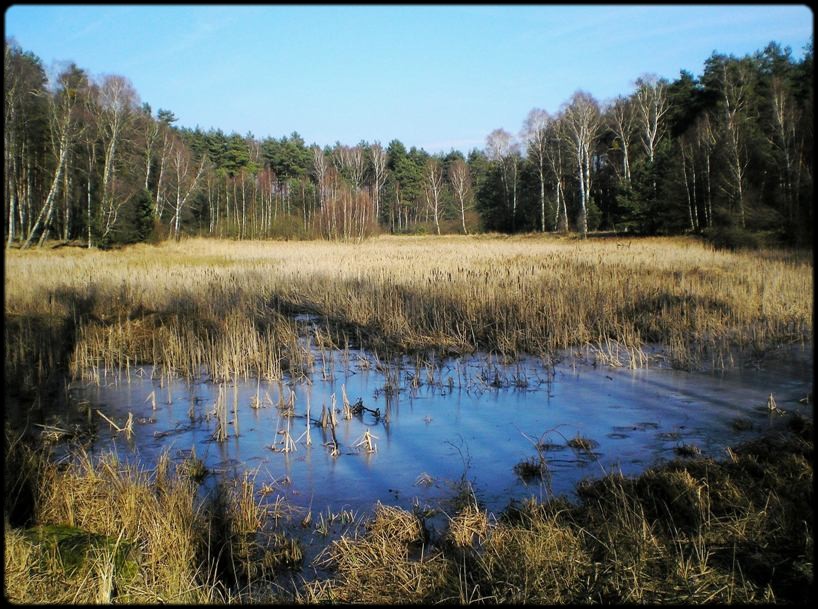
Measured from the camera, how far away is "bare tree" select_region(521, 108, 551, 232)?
154 ft

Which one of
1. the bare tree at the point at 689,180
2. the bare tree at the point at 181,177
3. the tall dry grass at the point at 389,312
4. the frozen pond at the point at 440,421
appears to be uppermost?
the bare tree at the point at 181,177

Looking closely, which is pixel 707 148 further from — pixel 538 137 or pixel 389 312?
pixel 389 312

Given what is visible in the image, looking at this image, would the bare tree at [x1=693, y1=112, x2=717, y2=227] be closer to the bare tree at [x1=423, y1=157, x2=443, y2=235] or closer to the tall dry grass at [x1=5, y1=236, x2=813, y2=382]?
the tall dry grass at [x1=5, y1=236, x2=813, y2=382]

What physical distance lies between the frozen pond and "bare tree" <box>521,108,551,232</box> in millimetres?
38950

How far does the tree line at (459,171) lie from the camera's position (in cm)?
2245

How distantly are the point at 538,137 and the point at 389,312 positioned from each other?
39.3 m

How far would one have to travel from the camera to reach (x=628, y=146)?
143ft

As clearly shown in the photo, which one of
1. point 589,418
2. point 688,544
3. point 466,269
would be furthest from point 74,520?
point 466,269

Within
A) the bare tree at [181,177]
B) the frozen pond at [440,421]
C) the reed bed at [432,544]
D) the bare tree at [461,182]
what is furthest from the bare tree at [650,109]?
the reed bed at [432,544]

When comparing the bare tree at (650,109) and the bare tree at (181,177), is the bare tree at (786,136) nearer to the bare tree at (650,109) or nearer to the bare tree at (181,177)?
the bare tree at (650,109)

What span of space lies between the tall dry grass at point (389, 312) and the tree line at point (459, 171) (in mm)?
4101

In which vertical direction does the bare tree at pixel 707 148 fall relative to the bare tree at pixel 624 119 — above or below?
below

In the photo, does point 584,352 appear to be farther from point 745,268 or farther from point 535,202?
point 535,202

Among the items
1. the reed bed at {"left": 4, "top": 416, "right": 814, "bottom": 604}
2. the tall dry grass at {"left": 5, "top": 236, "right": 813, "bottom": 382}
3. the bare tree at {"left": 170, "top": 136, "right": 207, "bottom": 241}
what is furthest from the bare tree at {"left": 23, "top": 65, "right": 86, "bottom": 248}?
the reed bed at {"left": 4, "top": 416, "right": 814, "bottom": 604}
